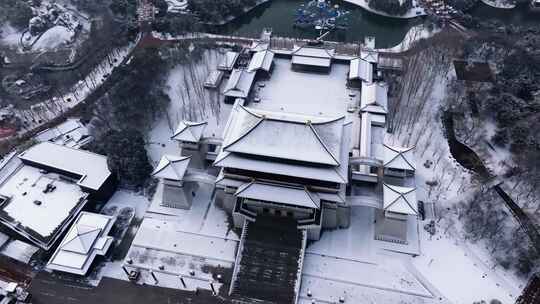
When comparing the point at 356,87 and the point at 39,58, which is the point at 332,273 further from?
the point at 39,58

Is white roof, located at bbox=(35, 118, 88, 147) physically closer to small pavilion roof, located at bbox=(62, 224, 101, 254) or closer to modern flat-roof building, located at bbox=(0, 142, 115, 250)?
modern flat-roof building, located at bbox=(0, 142, 115, 250)

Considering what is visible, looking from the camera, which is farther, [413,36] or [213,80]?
[413,36]

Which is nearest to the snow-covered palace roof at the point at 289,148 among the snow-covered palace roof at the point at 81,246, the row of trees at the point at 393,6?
the snow-covered palace roof at the point at 81,246

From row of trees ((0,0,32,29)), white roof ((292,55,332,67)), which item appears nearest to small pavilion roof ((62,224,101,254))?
white roof ((292,55,332,67))

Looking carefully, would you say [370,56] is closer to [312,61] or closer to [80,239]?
[312,61]

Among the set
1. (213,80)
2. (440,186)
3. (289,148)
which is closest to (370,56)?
(440,186)

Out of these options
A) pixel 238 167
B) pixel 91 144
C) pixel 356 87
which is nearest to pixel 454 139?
pixel 356 87
